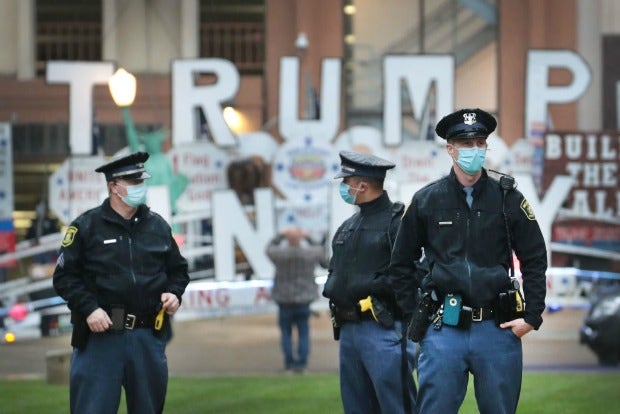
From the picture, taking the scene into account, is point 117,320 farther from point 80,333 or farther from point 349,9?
point 349,9

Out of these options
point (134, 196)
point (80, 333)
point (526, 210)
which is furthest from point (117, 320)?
point (526, 210)

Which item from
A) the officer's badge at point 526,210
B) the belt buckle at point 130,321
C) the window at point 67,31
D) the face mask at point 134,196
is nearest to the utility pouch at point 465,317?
the officer's badge at point 526,210

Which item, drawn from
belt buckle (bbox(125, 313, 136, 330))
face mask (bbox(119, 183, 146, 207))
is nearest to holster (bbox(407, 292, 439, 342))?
belt buckle (bbox(125, 313, 136, 330))

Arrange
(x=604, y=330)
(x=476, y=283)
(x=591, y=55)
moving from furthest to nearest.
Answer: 1. (x=591, y=55)
2. (x=604, y=330)
3. (x=476, y=283)

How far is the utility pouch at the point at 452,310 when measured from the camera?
735 centimetres

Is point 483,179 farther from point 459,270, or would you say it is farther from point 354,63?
point 354,63

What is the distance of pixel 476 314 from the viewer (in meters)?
7.36

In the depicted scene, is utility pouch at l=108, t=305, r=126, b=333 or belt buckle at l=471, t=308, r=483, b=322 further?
utility pouch at l=108, t=305, r=126, b=333

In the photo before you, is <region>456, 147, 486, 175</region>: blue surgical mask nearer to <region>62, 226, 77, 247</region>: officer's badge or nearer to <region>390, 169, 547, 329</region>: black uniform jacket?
<region>390, 169, 547, 329</region>: black uniform jacket

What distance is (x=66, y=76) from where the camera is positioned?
26219 mm

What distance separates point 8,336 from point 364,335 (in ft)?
51.9

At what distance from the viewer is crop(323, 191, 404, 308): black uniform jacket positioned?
30.0ft

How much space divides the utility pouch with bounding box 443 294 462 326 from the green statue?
61.1 ft

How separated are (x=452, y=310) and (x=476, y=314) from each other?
12 cm
